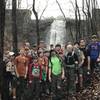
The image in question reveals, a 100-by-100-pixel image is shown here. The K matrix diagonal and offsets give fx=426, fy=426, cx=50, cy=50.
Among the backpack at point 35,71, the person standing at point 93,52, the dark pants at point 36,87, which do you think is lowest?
the dark pants at point 36,87

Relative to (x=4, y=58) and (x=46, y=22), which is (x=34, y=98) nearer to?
(x=4, y=58)

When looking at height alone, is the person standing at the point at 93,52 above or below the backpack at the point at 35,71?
above

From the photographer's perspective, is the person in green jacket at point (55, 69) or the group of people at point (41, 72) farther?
the person in green jacket at point (55, 69)

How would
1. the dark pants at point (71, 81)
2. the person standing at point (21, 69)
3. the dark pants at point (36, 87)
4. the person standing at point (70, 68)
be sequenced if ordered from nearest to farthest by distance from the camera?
the person standing at point (21, 69) → the dark pants at point (36, 87) → the person standing at point (70, 68) → the dark pants at point (71, 81)

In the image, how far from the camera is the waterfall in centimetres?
7665

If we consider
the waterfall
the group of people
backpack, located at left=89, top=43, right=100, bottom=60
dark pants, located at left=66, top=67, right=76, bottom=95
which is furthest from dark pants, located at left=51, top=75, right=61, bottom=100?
the waterfall

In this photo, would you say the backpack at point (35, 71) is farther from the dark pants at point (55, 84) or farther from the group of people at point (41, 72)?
the dark pants at point (55, 84)

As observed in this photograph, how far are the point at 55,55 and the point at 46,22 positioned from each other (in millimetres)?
61243

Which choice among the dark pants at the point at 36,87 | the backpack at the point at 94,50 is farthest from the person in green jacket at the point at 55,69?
the backpack at the point at 94,50

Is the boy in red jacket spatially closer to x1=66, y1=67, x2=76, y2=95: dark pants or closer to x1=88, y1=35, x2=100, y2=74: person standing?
x1=66, y1=67, x2=76, y2=95: dark pants

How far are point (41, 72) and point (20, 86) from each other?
992 millimetres

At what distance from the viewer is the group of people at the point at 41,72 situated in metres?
16.2

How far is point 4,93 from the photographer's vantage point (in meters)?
16.3

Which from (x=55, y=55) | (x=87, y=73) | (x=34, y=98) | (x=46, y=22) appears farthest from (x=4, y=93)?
(x=46, y=22)
